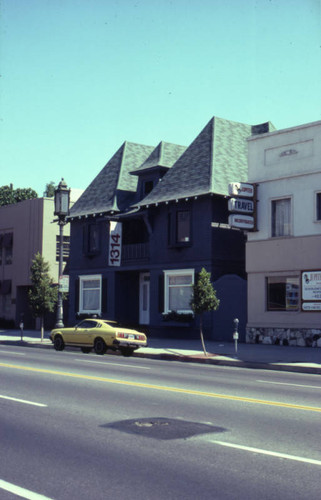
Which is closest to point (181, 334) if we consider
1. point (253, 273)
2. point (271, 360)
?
point (253, 273)

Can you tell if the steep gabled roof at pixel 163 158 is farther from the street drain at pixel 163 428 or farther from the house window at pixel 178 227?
the street drain at pixel 163 428

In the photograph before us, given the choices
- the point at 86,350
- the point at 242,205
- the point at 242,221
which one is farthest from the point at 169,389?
the point at 242,205

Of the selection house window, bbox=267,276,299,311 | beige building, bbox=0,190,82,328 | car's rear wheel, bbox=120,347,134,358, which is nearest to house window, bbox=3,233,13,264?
beige building, bbox=0,190,82,328

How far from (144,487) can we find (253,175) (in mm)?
24396

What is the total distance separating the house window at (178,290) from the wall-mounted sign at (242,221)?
4759 millimetres

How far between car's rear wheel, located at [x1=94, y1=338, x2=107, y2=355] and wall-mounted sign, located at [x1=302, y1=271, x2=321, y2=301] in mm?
8657

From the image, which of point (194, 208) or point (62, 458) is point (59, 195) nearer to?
point (194, 208)

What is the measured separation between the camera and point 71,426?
8812 millimetres

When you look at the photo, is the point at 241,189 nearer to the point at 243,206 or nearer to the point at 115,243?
the point at 243,206

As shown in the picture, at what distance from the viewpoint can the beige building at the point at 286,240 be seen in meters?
26.8

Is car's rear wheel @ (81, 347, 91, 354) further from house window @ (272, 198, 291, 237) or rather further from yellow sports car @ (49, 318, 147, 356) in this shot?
house window @ (272, 198, 291, 237)

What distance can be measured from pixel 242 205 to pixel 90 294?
13556 mm

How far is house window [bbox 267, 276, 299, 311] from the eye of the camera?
90.3 ft

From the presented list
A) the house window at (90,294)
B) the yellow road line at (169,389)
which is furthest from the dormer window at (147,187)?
the yellow road line at (169,389)
